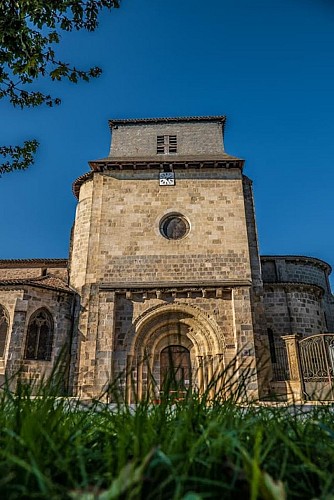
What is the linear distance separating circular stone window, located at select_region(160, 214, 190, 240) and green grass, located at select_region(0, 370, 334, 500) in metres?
14.5

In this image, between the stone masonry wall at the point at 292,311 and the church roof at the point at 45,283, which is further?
the stone masonry wall at the point at 292,311

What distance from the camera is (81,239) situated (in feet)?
57.3

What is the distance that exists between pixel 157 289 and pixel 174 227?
3.27 meters

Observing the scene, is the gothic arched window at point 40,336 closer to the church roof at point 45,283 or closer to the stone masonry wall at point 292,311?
the church roof at point 45,283

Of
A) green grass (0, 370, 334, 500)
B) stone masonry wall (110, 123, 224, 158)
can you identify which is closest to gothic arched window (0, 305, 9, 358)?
stone masonry wall (110, 123, 224, 158)

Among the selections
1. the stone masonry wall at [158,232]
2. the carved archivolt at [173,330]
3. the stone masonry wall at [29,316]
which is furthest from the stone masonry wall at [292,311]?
the stone masonry wall at [29,316]

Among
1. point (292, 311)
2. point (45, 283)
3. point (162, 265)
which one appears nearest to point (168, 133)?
point (162, 265)

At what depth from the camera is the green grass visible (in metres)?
1.04

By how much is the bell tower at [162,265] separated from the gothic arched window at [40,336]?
1535mm

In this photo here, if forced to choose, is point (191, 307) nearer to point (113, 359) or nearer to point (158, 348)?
point (158, 348)

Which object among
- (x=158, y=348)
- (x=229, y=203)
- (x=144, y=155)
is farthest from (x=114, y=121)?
(x=158, y=348)

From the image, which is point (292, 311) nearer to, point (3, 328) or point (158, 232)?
point (158, 232)

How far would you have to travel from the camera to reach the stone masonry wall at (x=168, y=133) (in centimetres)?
1997

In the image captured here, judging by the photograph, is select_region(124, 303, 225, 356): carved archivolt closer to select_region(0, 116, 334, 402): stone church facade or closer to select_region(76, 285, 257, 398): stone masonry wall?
select_region(0, 116, 334, 402): stone church facade
